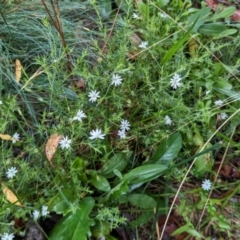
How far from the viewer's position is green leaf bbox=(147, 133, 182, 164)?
1470 millimetres

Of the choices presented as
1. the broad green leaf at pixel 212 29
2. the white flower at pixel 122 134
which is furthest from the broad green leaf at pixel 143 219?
the broad green leaf at pixel 212 29

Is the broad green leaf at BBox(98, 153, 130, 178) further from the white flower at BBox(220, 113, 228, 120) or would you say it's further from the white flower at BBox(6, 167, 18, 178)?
the white flower at BBox(220, 113, 228, 120)

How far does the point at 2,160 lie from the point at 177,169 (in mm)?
534

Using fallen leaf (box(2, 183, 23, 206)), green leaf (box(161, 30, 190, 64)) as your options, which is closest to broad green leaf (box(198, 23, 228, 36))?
green leaf (box(161, 30, 190, 64))

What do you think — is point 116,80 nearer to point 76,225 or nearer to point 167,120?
point 167,120

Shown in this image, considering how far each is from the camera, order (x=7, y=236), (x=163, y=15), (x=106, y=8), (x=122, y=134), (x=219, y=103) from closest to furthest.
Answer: (x=7, y=236), (x=122, y=134), (x=219, y=103), (x=163, y=15), (x=106, y=8)

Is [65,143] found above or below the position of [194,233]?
above

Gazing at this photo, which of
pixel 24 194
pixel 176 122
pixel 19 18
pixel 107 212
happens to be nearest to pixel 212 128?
pixel 176 122

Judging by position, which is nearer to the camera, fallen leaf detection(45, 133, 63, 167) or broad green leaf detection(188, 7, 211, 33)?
fallen leaf detection(45, 133, 63, 167)

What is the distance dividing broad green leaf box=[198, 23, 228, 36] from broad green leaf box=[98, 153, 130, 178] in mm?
596

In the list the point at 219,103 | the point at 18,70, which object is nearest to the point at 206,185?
the point at 219,103

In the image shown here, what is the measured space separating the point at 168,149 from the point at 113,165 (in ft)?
0.59

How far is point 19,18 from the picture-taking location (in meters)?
1.71

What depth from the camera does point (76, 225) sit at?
1.36m
